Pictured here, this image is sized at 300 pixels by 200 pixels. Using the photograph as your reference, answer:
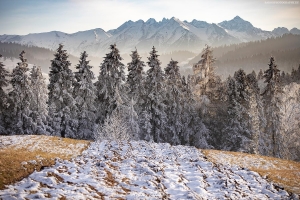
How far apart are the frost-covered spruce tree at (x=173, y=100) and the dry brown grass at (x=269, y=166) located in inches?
602

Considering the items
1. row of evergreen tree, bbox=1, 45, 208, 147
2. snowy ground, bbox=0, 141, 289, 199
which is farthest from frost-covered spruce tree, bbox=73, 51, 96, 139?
snowy ground, bbox=0, 141, 289, 199

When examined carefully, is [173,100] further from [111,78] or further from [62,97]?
[62,97]

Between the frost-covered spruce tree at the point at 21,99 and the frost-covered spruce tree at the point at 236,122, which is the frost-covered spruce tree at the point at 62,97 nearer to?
the frost-covered spruce tree at the point at 21,99

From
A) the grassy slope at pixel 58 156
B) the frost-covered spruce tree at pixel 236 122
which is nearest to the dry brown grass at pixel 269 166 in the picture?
the grassy slope at pixel 58 156

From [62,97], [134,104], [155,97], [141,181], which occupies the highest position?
[155,97]

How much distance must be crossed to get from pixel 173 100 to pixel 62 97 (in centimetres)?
1600

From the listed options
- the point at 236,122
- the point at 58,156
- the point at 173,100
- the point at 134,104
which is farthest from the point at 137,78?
the point at 58,156

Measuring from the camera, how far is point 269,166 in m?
16.7

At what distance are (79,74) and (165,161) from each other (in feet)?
72.6

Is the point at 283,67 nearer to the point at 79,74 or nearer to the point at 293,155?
the point at 293,155

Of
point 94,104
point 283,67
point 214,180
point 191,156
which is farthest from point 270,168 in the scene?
point 283,67

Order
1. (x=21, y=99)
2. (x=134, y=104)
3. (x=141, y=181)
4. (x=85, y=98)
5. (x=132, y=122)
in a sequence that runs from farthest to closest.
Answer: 1. (x=85, y=98)
2. (x=134, y=104)
3. (x=21, y=99)
4. (x=132, y=122)
5. (x=141, y=181)

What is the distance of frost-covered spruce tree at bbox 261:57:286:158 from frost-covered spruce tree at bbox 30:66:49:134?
31.3 metres

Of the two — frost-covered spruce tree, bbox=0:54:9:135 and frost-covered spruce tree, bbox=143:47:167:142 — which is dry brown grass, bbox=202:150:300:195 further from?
frost-covered spruce tree, bbox=0:54:9:135
